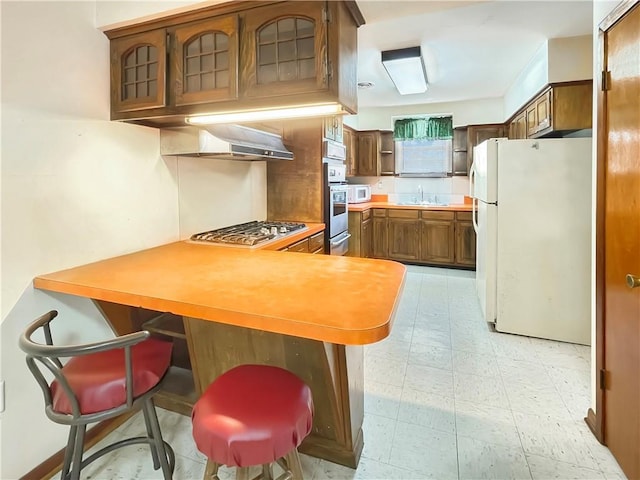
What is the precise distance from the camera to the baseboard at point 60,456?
1.70m

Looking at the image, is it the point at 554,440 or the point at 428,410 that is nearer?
the point at 554,440

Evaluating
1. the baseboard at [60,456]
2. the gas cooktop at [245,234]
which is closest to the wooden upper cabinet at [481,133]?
the gas cooktop at [245,234]

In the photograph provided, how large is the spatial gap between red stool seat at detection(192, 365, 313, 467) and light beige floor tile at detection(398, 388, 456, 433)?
109 cm

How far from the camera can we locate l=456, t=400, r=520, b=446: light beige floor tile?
1.91 metres

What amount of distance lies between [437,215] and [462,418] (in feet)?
12.4

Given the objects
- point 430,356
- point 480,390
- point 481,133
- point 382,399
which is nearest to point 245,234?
point 382,399

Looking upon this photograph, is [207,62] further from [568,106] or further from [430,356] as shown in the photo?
[568,106]

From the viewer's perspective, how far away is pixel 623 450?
5.49 ft

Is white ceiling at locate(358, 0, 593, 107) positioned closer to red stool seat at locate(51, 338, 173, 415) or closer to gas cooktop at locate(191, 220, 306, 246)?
gas cooktop at locate(191, 220, 306, 246)

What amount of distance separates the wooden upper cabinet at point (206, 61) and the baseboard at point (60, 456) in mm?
1761

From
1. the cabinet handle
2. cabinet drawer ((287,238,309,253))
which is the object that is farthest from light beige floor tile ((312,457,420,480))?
cabinet drawer ((287,238,309,253))

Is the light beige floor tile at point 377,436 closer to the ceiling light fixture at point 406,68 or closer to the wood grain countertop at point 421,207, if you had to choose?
the ceiling light fixture at point 406,68

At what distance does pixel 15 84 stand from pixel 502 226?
3.33 metres

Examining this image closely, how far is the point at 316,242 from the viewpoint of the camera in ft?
11.5
